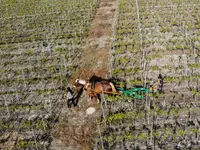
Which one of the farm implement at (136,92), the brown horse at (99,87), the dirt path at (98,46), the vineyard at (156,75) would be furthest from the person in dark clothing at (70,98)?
the dirt path at (98,46)

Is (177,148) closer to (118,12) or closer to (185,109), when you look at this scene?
(185,109)

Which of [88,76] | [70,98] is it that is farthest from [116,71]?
[70,98]

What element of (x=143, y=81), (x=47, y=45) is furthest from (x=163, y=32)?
(x=47, y=45)

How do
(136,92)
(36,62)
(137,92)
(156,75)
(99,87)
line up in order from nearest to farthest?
(99,87) → (136,92) → (137,92) → (156,75) → (36,62)

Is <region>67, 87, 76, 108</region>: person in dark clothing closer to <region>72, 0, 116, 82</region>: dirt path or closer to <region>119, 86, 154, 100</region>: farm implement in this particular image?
<region>119, 86, 154, 100</region>: farm implement

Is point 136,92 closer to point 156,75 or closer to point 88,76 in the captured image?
point 156,75

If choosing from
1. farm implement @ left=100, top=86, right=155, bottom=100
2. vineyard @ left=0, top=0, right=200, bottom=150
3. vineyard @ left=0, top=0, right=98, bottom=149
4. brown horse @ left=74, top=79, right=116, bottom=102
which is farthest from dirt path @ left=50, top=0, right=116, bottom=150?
farm implement @ left=100, top=86, right=155, bottom=100

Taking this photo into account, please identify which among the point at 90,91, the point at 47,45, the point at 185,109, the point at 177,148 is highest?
the point at 47,45
